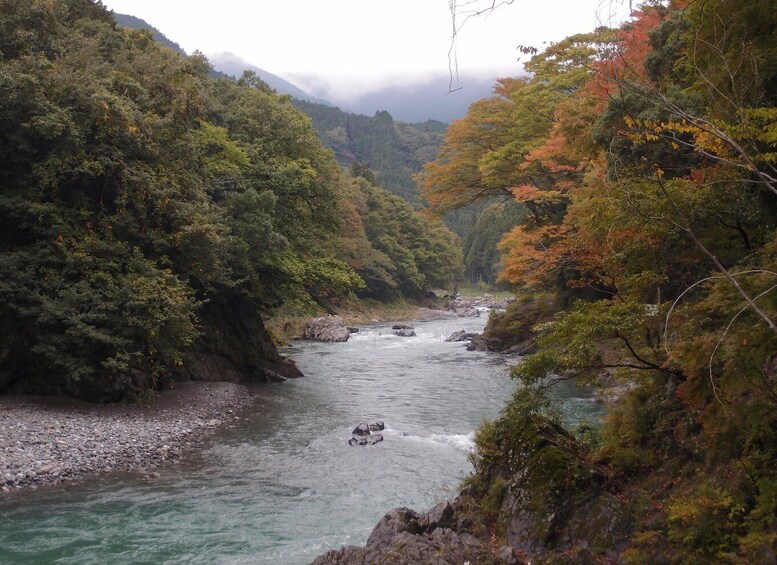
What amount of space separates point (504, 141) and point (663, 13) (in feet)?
30.7

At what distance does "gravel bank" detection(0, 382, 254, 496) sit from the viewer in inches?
457

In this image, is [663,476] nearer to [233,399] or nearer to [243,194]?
[233,399]

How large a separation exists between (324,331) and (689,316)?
3239 centimetres

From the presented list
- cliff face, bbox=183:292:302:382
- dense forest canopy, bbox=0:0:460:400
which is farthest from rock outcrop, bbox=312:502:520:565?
cliff face, bbox=183:292:302:382

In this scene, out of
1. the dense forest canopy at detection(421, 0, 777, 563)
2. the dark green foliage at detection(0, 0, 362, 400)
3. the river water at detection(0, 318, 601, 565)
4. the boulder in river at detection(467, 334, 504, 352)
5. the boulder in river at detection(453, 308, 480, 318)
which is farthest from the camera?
the boulder in river at detection(453, 308, 480, 318)

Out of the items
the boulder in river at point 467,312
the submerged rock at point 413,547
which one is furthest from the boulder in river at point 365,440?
the boulder in river at point 467,312

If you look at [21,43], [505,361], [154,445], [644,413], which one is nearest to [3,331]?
[154,445]

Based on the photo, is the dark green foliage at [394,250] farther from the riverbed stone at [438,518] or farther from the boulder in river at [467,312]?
the riverbed stone at [438,518]

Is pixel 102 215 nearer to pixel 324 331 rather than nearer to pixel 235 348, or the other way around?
pixel 235 348

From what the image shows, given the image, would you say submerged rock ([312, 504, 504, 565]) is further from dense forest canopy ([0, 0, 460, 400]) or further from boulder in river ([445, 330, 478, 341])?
boulder in river ([445, 330, 478, 341])

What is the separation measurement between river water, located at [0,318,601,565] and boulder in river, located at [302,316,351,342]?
1660 centimetres

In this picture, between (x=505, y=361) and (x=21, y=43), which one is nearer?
(x=21, y=43)

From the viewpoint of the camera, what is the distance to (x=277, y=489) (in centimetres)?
1147

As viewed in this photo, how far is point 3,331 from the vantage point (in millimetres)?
15234
